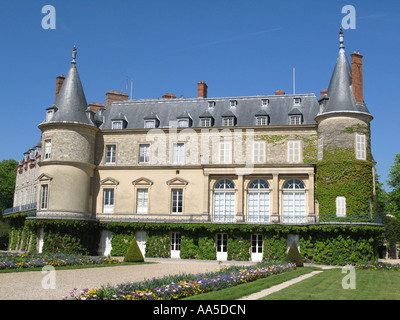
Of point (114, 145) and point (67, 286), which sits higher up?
point (114, 145)

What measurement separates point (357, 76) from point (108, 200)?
21324 millimetres

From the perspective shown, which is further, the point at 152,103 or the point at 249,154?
the point at 152,103

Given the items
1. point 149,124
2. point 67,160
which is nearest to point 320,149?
point 149,124

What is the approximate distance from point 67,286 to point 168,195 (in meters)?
21.4

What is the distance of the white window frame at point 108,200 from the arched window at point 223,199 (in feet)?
27.5

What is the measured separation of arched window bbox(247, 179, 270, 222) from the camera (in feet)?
119

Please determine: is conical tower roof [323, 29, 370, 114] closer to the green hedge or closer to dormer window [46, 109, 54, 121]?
the green hedge

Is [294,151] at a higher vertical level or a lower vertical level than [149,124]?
lower

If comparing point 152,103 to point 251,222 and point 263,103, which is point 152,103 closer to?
point 263,103

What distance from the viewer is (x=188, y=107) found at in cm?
4081

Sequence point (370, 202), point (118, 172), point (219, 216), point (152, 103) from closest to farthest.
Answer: point (370, 202) < point (219, 216) < point (118, 172) < point (152, 103)

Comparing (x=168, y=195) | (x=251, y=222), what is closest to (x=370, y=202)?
(x=251, y=222)

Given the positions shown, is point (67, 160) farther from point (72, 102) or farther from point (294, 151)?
point (294, 151)

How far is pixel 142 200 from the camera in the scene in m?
38.6
